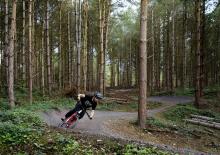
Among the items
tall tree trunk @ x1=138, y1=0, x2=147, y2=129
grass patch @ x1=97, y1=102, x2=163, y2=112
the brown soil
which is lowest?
the brown soil

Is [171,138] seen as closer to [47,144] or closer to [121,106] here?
[47,144]

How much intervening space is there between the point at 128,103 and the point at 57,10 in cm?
1252

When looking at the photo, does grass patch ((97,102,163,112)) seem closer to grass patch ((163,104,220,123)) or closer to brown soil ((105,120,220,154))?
grass patch ((163,104,220,123))

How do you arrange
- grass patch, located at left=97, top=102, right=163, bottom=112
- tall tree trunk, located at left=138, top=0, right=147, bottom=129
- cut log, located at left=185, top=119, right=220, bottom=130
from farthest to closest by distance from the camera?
grass patch, located at left=97, top=102, right=163, bottom=112 < cut log, located at left=185, top=119, right=220, bottom=130 < tall tree trunk, located at left=138, top=0, right=147, bottom=129

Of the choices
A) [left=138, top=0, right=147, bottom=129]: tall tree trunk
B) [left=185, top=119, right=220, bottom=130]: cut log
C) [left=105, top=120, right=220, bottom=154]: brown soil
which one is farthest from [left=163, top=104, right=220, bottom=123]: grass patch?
[left=138, top=0, right=147, bottom=129]: tall tree trunk

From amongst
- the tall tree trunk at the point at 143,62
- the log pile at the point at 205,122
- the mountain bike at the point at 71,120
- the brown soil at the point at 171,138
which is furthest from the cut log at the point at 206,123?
the mountain bike at the point at 71,120

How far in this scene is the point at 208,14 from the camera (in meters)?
27.5

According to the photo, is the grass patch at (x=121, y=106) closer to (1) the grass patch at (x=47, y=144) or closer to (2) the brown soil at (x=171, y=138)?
(2) the brown soil at (x=171, y=138)

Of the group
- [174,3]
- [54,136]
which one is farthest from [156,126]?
[174,3]

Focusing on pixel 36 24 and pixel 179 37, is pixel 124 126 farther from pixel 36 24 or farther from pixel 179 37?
pixel 179 37

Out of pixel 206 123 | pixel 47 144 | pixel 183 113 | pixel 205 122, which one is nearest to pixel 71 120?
pixel 47 144

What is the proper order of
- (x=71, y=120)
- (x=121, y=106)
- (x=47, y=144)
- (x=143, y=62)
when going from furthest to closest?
(x=121, y=106)
(x=143, y=62)
(x=71, y=120)
(x=47, y=144)

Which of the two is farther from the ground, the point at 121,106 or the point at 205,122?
the point at 121,106

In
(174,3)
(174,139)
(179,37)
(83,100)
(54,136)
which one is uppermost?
(174,3)
